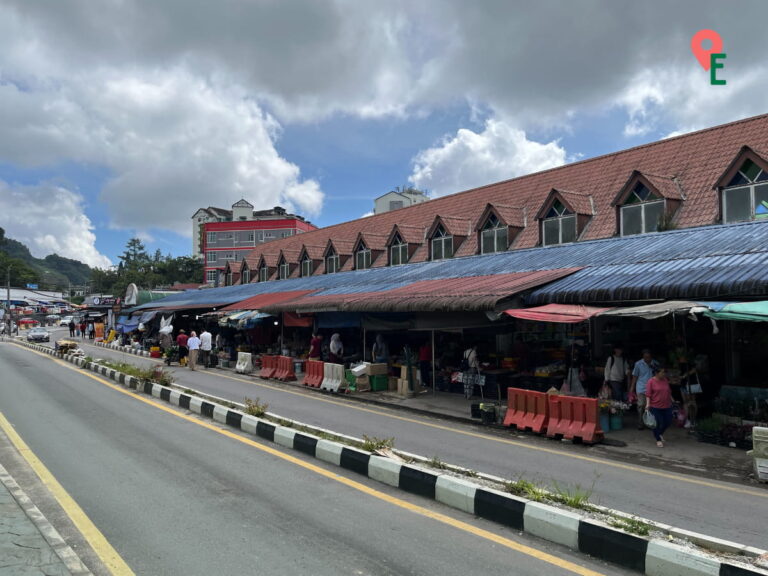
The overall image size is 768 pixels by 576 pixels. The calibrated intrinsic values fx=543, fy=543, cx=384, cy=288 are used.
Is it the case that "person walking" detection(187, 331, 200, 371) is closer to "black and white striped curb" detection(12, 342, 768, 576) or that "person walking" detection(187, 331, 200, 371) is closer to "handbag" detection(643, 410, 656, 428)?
"black and white striped curb" detection(12, 342, 768, 576)

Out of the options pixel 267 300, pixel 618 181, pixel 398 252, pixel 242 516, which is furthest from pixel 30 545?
pixel 398 252

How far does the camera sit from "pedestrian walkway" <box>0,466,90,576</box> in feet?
13.4

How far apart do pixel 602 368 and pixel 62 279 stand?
585 feet

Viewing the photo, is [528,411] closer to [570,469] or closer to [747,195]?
[570,469]

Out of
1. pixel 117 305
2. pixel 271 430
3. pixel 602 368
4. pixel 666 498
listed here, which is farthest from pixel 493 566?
pixel 117 305

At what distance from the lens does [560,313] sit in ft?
37.4

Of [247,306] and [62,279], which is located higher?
[62,279]

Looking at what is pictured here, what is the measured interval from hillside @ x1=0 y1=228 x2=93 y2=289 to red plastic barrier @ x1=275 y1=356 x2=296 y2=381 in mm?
114432

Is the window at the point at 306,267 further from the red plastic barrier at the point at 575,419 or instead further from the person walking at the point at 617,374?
the red plastic barrier at the point at 575,419

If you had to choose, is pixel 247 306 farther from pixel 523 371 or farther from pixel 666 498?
pixel 666 498

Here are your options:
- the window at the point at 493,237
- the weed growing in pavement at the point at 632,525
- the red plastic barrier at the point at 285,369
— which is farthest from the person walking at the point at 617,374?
the red plastic barrier at the point at 285,369

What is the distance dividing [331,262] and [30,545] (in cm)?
2618

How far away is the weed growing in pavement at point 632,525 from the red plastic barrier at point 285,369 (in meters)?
15.3

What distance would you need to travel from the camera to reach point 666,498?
653cm
